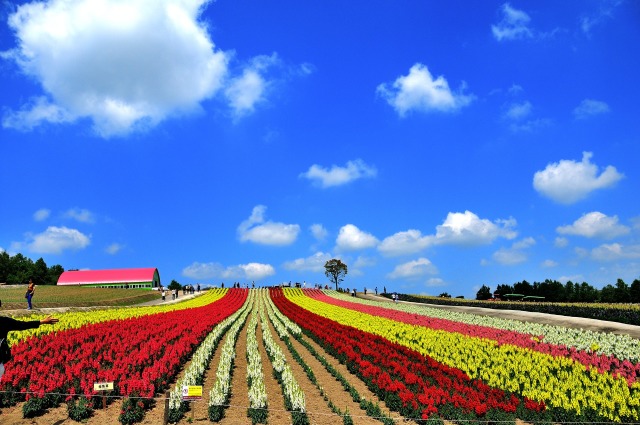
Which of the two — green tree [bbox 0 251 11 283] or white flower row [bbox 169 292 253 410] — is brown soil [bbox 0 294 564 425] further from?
green tree [bbox 0 251 11 283]

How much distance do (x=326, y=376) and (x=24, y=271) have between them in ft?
361

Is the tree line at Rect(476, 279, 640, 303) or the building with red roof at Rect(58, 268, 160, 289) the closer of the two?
the tree line at Rect(476, 279, 640, 303)

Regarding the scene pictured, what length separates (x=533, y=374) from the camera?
592 inches

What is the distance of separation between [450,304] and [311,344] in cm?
3307

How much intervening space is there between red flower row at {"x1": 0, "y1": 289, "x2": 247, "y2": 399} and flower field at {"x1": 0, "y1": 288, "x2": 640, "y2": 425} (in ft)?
0.16

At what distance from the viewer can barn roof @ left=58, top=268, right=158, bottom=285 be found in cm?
9225

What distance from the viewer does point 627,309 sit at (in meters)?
31.1

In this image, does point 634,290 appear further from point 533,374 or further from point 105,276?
point 105,276

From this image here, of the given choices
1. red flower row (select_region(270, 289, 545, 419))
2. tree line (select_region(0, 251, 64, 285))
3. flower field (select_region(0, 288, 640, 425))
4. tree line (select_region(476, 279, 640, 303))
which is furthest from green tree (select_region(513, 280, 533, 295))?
tree line (select_region(0, 251, 64, 285))

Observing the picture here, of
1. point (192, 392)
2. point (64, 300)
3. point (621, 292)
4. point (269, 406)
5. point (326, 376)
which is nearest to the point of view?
point (192, 392)

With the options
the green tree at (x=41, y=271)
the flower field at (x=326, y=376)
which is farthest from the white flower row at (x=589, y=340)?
the green tree at (x=41, y=271)

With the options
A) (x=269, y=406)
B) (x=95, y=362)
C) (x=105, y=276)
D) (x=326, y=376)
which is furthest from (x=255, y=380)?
(x=105, y=276)

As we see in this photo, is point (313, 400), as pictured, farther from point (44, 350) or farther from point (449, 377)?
point (44, 350)

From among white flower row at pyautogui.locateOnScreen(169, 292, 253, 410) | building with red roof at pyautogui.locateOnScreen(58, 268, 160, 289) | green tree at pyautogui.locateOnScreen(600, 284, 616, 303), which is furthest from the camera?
building with red roof at pyautogui.locateOnScreen(58, 268, 160, 289)
